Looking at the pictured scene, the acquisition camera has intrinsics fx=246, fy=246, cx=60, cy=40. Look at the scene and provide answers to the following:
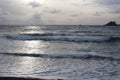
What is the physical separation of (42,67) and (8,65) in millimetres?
1914

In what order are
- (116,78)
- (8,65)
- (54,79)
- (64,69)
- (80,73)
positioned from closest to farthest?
(54,79) → (116,78) → (80,73) → (64,69) → (8,65)

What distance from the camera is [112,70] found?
12.1 meters

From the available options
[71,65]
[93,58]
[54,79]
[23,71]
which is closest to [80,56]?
[93,58]

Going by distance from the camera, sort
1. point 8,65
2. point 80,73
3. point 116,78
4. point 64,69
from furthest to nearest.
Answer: point 8,65 → point 64,69 → point 80,73 → point 116,78

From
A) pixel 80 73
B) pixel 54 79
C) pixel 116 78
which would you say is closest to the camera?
pixel 54 79

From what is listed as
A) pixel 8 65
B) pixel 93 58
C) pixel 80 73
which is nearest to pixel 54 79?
pixel 80 73

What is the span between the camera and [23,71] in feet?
38.5

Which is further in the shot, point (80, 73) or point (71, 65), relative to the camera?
point (71, 65)

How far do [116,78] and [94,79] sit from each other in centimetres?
97

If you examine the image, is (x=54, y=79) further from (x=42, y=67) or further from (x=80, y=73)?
(x=42, y=67)

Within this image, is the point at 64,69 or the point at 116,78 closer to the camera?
the point at 116,78

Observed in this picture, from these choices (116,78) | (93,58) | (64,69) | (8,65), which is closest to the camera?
(116,78)

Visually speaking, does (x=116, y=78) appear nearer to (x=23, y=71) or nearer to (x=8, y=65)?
(x=23, y=71)

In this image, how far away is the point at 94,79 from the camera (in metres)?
10.2
